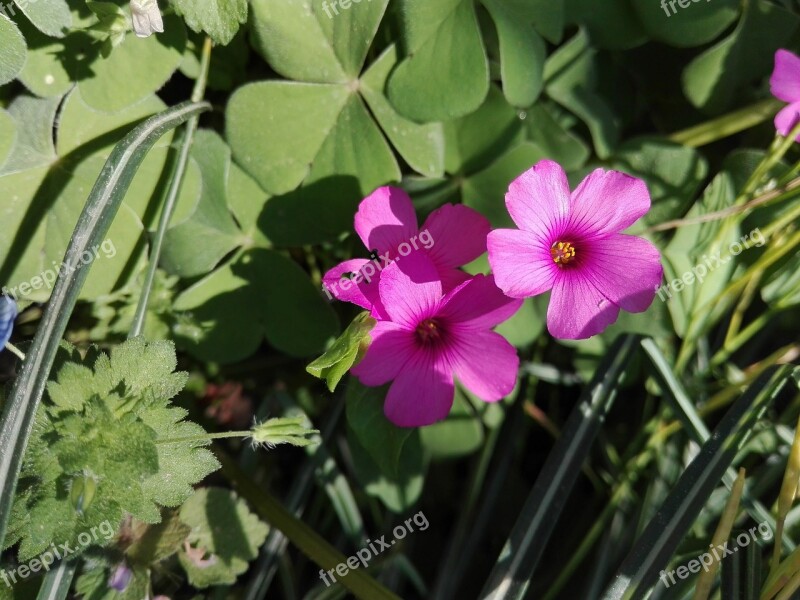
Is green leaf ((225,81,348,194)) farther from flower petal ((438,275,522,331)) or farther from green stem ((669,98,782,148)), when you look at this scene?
green stem ((669,98,782,148))

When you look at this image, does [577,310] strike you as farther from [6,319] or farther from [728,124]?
[6,319]

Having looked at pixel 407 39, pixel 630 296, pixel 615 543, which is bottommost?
pixel 615 543

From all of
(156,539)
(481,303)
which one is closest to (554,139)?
(481,303)

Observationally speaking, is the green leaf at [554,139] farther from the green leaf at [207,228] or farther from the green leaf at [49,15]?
the green leaf at [49,15]

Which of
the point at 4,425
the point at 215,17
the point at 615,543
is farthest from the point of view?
the point at 615,543

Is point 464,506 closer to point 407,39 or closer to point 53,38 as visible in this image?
point 407,39

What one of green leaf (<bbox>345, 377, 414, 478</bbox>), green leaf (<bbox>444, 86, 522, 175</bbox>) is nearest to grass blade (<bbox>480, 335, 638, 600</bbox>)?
green leaf (<bbox>345, 377, 414, 478</bbox>)

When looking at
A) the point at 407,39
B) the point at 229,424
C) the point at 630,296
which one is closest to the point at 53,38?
the point at 407,39

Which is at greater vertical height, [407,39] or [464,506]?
[407,39]

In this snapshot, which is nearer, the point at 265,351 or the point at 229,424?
the point at 229,424
